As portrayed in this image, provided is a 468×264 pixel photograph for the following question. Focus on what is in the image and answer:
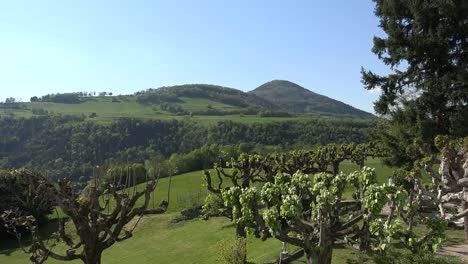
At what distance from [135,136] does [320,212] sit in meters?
138

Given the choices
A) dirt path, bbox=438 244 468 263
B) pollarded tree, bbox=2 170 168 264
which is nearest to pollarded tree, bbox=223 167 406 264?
pollarded tree, bbox=2 170 168 264

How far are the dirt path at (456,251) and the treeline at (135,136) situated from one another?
105 meters

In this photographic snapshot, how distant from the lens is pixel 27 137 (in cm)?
14312

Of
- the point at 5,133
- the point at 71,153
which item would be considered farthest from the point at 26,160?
the point at 5,133

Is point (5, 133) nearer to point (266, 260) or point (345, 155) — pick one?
point (345, 155)

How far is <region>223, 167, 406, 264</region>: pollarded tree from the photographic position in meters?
10.5

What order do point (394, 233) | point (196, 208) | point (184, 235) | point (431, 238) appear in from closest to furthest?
point (394, 233), point (431, 238), point (184, 235), point (196, 208)

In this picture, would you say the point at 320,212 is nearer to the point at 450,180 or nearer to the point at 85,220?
the point at 85,220

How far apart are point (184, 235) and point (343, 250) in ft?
61.9

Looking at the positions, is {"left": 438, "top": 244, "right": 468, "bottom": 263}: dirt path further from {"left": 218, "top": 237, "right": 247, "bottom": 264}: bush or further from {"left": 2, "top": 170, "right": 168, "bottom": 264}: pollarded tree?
{"left": 2, "top": 170, "right": 168, "bottom": 264}: pollarded tree

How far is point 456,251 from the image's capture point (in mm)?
16594

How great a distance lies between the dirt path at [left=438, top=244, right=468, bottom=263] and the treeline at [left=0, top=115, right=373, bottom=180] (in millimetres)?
105194

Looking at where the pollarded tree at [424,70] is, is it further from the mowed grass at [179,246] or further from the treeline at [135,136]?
the treeline at [135,136]

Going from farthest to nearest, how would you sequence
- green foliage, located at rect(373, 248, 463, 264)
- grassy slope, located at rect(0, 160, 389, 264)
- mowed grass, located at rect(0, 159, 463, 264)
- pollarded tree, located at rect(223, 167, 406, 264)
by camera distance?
grassy slope, located at rect(0, 160, 389, 264)
mowed grass, located at rect(0, 159, 463, 264)
green foliage, located at rect(373, 248, 463, 264)
pollarded tree, located at rect(223, 167, 406, 264)
